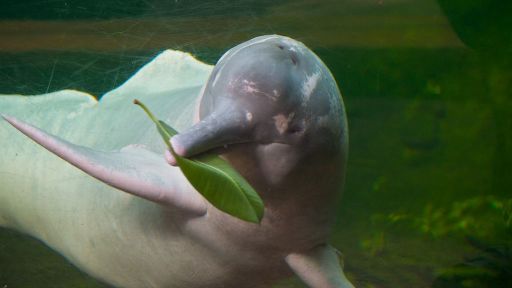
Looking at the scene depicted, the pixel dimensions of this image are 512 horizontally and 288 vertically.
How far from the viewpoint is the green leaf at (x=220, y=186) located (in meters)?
1.15

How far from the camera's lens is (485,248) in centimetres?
357

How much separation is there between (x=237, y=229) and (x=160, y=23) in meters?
1.82

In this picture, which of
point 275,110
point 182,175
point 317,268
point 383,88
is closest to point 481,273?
point 317,268

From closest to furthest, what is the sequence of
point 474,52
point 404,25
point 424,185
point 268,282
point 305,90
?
1. point 305,90
2. point 268,282
3. point 474,52
4. point 424,185
5. point 404,25

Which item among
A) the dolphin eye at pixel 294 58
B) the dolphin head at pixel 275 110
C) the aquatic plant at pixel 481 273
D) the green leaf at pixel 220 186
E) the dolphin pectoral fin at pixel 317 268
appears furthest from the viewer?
the aquatic plant at pixel 481 273

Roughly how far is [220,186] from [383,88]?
20.6 ft

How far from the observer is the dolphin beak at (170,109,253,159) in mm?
1224

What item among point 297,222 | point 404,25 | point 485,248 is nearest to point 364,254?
point 485,248

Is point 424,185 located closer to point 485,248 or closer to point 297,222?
point 485,248

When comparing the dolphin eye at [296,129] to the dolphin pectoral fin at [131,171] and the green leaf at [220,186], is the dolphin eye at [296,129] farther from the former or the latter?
the dolphin pectoral fin at [131,171]

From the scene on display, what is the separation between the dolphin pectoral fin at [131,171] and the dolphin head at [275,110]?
11.5 inches

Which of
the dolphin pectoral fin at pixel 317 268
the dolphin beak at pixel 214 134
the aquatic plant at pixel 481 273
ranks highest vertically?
the dolphin beak at pixel 214 134

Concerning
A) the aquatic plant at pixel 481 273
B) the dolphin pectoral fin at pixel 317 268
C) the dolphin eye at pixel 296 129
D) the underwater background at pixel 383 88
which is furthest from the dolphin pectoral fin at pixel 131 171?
the aquatic plant at pixel 481 273

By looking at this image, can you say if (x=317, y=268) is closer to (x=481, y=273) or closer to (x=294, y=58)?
→ (x=294, y=58)
